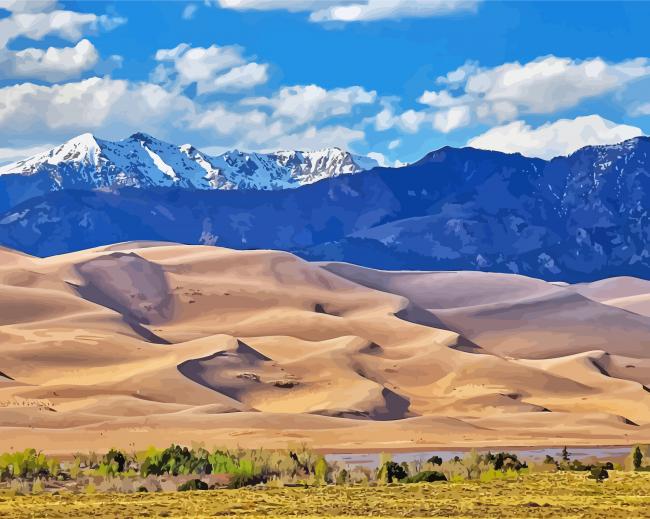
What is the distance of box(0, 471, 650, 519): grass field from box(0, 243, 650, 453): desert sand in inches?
1165

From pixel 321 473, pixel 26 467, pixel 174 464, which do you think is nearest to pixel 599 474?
pixel 321 473

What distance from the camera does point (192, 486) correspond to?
41.2m

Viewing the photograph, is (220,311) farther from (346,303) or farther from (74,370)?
(74,370)

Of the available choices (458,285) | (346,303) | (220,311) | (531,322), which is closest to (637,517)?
(220,311)

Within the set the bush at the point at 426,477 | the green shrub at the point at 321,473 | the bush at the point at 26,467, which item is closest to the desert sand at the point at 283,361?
the bush at the point at 26,467

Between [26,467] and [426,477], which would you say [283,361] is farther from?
[426,477]

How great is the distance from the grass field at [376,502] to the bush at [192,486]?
1.36m

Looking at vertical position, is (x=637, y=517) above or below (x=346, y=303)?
below

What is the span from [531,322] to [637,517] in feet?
416

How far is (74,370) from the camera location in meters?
99.7

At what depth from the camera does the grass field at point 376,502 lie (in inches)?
1320

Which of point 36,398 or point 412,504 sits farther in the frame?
point 36,398

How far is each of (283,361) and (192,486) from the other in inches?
2630

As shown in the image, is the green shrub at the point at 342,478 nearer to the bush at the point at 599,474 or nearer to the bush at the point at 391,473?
the bush at the point at 391,473
